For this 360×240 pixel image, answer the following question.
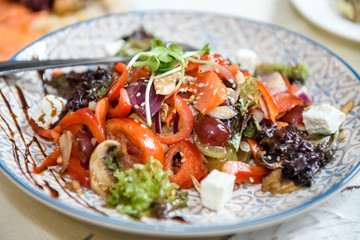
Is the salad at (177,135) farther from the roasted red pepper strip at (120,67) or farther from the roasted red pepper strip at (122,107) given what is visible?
the roasted red pepper strip at (120,67)

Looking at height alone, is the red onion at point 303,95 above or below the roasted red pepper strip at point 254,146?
above

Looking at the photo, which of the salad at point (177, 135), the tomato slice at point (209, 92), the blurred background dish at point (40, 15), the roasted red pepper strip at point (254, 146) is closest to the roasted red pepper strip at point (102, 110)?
the salad at point (177, 135)

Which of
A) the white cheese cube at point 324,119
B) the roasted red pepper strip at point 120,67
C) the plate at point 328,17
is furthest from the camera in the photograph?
the plate at point 328,17

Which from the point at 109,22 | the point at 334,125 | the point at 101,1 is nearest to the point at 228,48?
the point at 109,22

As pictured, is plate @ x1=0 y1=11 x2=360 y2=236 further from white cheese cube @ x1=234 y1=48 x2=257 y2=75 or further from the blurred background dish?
the blurred background dish

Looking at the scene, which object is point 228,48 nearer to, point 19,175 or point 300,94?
point 300,94

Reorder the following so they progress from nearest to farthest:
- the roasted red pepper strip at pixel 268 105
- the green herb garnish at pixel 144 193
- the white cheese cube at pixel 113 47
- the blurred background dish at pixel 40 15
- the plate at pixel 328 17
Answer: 1. the green herb garnish at pixel 144 193
2. the roasted red pepper strip at pixel 268 105
3. the white cheese cube at pixel 113 47
4. the plate at pixel 328 17
5. the blurred background dish at pixel 40 15

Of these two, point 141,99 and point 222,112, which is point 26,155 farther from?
point 222,112
